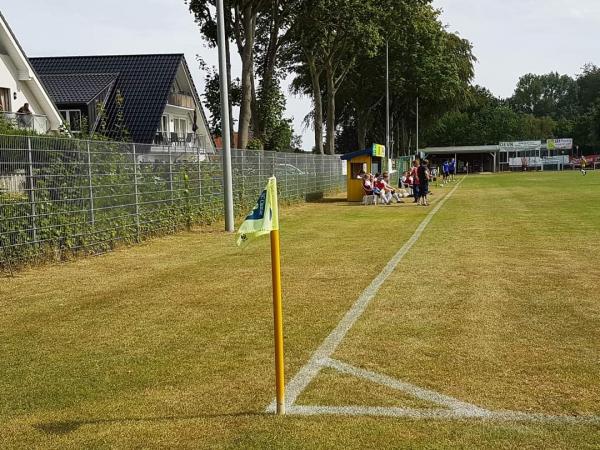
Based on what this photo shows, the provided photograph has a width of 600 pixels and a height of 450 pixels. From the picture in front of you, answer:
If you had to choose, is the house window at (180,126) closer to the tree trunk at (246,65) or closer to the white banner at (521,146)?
the tree trunk at (246,65)

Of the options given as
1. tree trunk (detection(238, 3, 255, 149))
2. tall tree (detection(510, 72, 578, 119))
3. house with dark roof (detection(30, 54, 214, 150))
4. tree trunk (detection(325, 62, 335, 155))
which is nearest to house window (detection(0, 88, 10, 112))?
house with dark roof (detection(30, 54, 214, 150))

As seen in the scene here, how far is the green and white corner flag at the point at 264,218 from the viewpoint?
4285mm

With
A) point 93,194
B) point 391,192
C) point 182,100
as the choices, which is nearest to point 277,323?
point 93,194

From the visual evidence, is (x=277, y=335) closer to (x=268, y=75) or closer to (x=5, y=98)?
(x=5, y=98)

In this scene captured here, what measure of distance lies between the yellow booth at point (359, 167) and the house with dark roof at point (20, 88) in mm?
12886

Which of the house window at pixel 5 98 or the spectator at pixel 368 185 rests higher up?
the house window at pixel 5 98

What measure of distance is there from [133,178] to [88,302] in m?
6.63

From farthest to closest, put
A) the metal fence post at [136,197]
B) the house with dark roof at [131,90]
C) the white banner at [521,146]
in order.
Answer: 1. the white banner at [521,146]
2. the house with dark roof at [131,90]
3. the metal fence post at [136,197]

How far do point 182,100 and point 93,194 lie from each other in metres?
30.0

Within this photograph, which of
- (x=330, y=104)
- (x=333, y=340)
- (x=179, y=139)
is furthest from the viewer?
(x=330, y=104)

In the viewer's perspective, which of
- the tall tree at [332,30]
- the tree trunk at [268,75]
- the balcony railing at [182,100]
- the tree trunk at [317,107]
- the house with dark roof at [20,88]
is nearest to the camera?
the house with dark roof at [20,88]

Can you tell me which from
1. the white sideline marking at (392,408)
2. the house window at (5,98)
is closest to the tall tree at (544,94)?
the house window at (5,98)

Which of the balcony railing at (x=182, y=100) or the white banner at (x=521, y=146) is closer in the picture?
the balcony railing at (x=182, y=100)

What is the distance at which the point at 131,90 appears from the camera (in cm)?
3912
